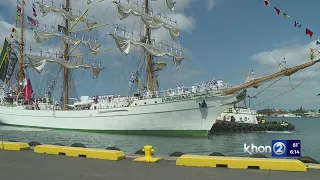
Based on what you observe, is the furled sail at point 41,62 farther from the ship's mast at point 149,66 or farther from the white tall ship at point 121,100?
the ship's mast at point 149,66

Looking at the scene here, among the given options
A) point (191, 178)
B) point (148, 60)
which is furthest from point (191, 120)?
point (191, 178)

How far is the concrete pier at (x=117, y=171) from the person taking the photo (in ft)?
26.0

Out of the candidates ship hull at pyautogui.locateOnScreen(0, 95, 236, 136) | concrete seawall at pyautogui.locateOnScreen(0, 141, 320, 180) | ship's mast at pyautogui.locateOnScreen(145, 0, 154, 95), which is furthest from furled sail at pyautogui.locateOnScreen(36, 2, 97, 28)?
concrete seawall at pyautogui.locateOnScreen(0, 141, 320, 180)

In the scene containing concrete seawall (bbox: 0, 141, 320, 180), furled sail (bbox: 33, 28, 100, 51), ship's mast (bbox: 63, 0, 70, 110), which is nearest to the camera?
concrete seawall (bbox: 0, 141, 320, 180)

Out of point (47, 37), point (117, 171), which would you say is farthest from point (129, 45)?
point (117, 171)

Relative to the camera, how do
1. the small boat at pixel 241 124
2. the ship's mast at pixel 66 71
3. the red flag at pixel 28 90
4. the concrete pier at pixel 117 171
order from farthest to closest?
the red flag at pixel 28 90, the ship's mast at pixel 66 71, the small boat at pixel 241 124, the concrete pier at pixel 117 171

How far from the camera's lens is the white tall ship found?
123ft

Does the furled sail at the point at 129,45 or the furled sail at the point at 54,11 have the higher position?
the furled sail at the point at 54,11

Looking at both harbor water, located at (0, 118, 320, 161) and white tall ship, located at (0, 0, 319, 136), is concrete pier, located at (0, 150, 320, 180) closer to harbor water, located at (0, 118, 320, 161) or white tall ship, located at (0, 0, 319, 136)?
harbor water, located at (0, 118, 320, 161)

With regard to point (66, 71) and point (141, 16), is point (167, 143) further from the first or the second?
point (66, 71)

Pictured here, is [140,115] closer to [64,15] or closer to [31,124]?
[31,124]

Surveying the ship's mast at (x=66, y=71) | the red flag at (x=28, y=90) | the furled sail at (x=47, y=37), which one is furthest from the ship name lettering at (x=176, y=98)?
the red flag at (x=28, y=90)

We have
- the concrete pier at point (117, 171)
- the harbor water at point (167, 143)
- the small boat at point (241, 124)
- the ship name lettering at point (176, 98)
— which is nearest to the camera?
the concrete pier at point (117, 171)

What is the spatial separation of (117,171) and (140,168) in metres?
0.74
